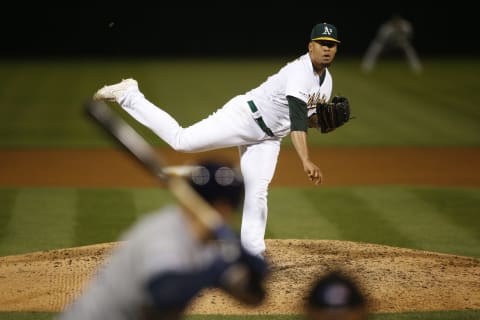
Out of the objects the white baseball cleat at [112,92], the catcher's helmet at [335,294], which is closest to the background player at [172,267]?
the catcher's helmet at [335,294]

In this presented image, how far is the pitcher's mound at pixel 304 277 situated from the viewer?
6.32m

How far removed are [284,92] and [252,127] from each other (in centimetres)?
38

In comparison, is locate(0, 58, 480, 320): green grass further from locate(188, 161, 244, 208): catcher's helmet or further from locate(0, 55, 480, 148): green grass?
locate(188, 161, 244, 208): catcher's helmet

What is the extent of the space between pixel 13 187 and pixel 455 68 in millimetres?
17458

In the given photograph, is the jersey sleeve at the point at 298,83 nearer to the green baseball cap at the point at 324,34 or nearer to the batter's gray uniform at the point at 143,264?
the green baseball cap at the point at 324,34

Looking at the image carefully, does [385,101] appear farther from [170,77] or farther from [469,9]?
[469,9]

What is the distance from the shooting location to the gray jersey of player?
666cm

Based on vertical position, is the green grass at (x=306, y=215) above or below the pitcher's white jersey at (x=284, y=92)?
→ below

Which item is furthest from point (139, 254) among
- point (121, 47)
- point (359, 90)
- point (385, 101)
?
point (121, 47)

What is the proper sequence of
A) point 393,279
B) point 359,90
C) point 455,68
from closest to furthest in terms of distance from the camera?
point 393,279 → point 359,90 → point 455,68

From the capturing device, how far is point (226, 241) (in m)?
3.22

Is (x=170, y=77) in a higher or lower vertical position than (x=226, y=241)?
lower

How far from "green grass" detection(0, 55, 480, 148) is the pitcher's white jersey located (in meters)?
6.56

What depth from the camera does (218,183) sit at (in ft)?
10.9
